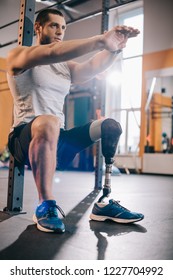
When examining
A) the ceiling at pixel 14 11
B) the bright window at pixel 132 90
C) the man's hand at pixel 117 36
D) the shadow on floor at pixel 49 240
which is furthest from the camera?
the bright window at pixel 132 90

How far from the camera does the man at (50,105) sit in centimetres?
120

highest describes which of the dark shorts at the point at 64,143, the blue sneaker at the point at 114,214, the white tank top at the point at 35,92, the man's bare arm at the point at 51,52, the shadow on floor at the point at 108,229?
the man's bare arm at the point at 51,52

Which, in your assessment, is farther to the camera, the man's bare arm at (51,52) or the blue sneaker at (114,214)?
the blue sneaker at (114,214)

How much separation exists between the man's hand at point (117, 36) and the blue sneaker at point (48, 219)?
705 mm

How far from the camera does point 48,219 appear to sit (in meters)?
1.31

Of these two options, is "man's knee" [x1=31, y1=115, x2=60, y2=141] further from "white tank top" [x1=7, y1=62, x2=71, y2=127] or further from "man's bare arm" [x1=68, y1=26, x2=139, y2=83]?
"man's bare arm" [x1=68, y1=26, x2=139, y2=83]

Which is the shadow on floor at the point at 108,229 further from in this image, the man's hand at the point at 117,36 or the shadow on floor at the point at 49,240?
the man's hand at the point at 117,36

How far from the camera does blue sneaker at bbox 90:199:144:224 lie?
1.52 metres

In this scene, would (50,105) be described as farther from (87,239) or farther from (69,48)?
(87,239)

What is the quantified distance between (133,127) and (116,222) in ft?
18.3

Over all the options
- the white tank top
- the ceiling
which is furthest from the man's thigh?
the ceiling

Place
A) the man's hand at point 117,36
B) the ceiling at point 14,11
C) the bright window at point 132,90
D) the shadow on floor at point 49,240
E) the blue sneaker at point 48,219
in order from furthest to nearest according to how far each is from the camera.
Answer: the bright window at point 132,90, the ceiling at point 14,11, the blue sneaker at point 48,219, the man's hand at point 117,36, the shadow on floor at point 49,240

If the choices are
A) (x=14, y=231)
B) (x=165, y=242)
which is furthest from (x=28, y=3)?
(x=165, y=242)

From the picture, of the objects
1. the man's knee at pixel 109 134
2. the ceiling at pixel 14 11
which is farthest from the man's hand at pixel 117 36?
the ceiling at pixel 14 11
